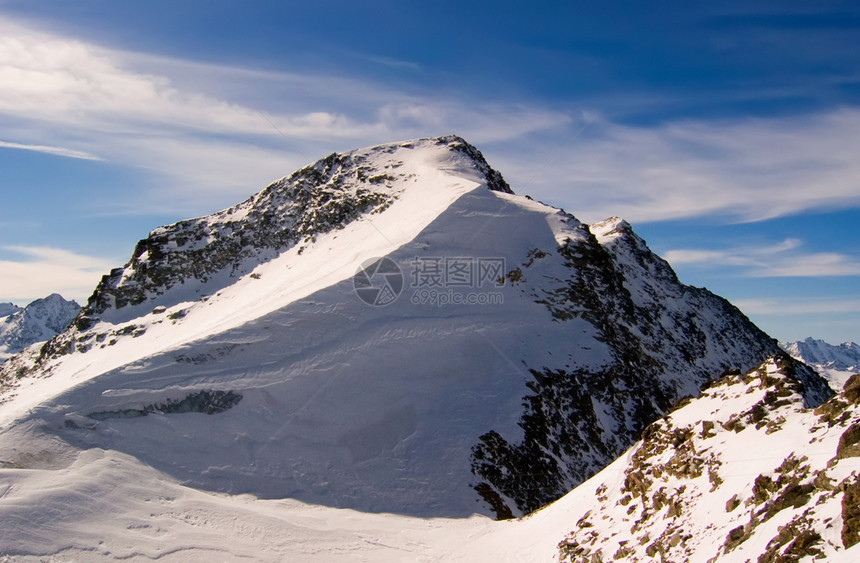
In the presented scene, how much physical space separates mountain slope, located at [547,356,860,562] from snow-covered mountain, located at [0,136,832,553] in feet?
6.54

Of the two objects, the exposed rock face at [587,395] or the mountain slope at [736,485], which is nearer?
the mountain slope at [736,485]

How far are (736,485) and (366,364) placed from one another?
20020mm

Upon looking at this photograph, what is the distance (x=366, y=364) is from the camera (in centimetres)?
3138

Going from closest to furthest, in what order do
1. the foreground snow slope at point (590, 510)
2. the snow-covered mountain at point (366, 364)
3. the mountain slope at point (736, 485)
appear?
1. the mountain slope at point (736, 485)
2. the foreground snow slope at point (590, 510)
3. the snow-covered mountain at point (366, 364)

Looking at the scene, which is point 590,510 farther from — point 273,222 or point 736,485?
point 273,222

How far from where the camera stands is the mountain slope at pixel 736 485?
11438 millimetres

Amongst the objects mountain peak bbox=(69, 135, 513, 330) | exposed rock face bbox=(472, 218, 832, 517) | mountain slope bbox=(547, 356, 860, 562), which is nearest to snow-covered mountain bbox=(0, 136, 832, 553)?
exposed rock face bbox=(472, 218, 832, 517)

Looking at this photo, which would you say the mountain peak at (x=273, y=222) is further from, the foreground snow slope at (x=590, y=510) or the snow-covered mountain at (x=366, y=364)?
the foreground snow slope at (x=590, y=510)

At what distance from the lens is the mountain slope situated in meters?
11.4

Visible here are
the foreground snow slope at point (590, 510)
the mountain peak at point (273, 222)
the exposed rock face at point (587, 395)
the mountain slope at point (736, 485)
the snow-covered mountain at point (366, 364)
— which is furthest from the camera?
the mountain peak at point (273, 222)

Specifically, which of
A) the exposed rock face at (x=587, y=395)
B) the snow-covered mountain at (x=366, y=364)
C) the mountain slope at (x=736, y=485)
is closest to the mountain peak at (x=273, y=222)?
the snow-covered mountain at (x=366, y=364)

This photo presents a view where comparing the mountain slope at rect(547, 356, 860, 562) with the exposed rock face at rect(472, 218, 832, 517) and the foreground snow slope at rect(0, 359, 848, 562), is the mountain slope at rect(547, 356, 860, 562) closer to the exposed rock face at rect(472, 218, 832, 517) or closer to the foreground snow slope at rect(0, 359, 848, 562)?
the foreground snow slope at rect(0, 359, 848, 562)

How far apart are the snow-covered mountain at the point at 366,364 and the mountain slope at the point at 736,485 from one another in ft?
6.54

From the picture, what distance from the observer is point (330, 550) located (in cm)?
2034
